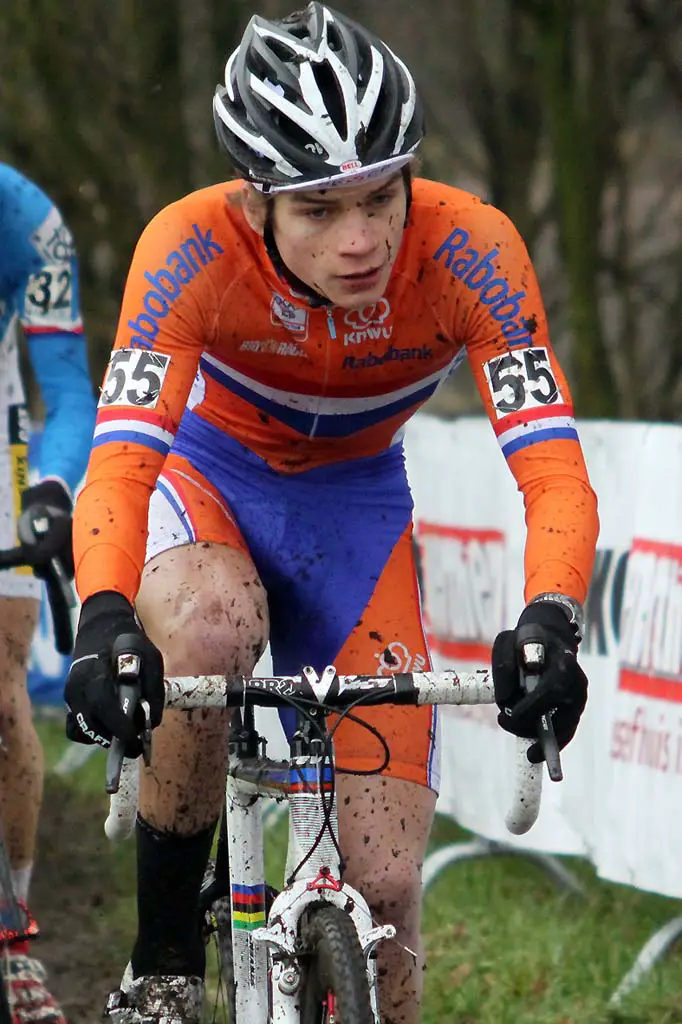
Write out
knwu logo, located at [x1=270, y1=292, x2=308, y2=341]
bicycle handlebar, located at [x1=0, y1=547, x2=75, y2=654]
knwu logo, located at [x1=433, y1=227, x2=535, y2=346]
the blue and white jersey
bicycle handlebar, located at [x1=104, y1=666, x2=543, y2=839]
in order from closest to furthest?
bicycle handlebar, located at [x1=104, y1=666, x2=543, y2=839] < knwu logo, located at [x1=433, y1=227, x2=535, y2=346] < knwu logo, located at [x1=270, y1=292, x2=308, y2=341] < bicycle handlebar, located at [x1=0, y1=547, x2=75, y2=654] < the blue and white jersey

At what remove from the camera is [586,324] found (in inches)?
402

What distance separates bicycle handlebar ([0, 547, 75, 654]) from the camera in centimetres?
453

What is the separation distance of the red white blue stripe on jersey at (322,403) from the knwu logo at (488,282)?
0.33m

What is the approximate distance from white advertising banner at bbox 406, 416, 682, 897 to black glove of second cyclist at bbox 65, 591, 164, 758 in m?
2.82

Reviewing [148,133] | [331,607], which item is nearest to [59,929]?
[331,607]

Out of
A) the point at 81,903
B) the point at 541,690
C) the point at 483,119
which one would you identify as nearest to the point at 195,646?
the point at 541,690

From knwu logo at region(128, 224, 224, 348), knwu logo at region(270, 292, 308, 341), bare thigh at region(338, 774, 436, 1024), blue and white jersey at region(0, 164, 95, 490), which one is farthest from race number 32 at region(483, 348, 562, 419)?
blue and white jersey at region(0, 164, 95, 490)

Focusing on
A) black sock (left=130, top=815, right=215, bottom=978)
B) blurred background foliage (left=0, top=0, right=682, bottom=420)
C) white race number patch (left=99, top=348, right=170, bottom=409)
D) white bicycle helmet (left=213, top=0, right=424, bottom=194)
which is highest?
blurred background foliage (left=0, top=0, right=682, bottom=420)

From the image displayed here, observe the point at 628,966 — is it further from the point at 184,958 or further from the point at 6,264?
the point at 6,264

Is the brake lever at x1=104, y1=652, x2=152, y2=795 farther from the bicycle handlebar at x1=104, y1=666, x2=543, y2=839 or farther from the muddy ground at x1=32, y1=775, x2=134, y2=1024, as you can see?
the muddy ground at x1=32, y1=775, x2=134, y2=1024

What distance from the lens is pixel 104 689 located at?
10.3ft

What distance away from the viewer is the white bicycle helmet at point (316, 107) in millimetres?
3564

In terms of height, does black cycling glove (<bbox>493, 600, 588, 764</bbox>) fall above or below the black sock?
above

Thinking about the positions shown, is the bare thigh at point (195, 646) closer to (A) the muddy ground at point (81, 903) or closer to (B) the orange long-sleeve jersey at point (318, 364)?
(B) the orange long-sleeve jersey at point (318, 364)
